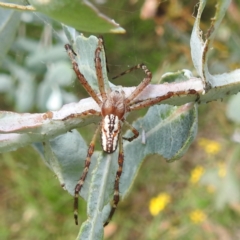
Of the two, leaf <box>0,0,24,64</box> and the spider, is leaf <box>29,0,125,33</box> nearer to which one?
the spider

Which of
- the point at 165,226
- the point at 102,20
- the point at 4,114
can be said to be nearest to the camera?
the point at 102,20

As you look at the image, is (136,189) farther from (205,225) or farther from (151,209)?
(205,225)

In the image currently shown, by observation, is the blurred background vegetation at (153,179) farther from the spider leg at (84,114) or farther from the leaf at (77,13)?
the leaf at (77,13)

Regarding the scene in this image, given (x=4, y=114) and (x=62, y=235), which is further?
(x=62, y=235)

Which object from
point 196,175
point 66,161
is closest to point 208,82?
point 66,161

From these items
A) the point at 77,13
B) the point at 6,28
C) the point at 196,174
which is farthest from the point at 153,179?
the point at 77,13

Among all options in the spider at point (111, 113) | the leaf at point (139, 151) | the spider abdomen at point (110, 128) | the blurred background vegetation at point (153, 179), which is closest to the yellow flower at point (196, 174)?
the blurred background vegetation at point (153, 179)

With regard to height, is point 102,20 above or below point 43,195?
above
